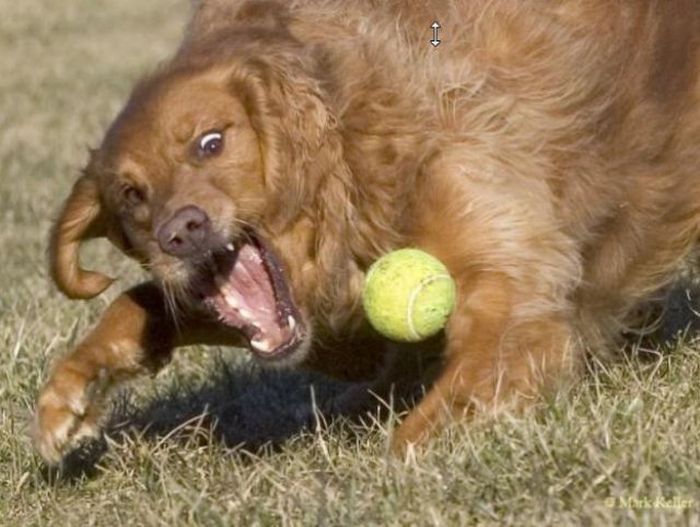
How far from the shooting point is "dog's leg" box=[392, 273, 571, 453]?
172 inches

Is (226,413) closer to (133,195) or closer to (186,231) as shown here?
(133,195)

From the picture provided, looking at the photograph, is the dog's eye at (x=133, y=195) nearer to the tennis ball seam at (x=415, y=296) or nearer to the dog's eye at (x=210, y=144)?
the dog's eye at (x=210, y=144)

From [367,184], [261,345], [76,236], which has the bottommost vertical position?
[261,345]

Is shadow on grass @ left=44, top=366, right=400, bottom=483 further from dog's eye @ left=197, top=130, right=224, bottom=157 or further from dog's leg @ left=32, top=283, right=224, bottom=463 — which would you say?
dog's eye @ left=197, top=130, right=224, bottom=157

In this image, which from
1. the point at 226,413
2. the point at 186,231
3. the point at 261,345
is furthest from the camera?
the point at 226,413

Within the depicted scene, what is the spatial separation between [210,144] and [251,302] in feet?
1.44

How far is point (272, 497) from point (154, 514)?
0.93 feet

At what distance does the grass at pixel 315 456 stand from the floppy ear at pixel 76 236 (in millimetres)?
460

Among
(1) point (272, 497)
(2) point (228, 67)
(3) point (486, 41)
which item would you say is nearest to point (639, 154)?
(3) point (486, 41)

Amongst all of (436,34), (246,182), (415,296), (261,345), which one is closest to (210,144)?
(246,182)

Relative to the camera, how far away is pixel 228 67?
176 inches

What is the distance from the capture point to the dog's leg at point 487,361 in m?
4.37

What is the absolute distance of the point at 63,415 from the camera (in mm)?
4641

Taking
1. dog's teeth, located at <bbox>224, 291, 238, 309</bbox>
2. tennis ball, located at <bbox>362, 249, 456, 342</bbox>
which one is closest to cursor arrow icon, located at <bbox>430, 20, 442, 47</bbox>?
tennis ball, located at <bbox>362, 249, 456, 342</bbox>
